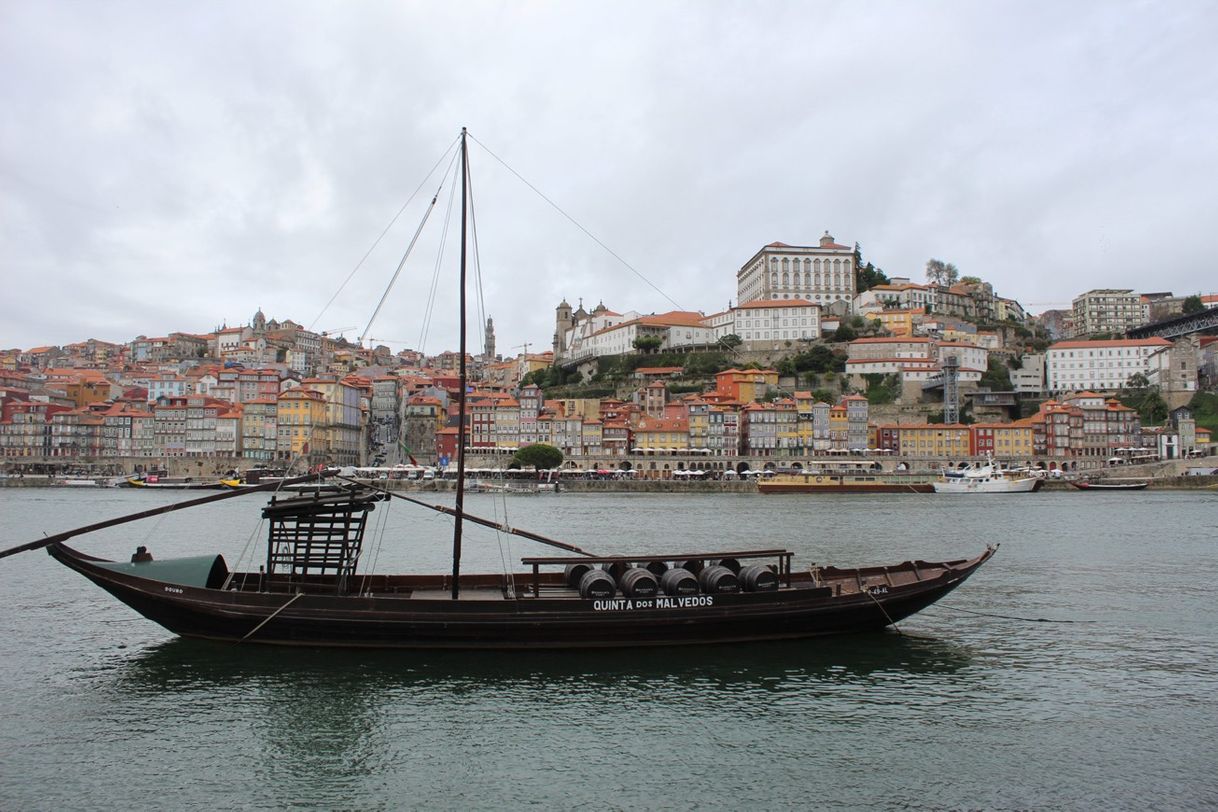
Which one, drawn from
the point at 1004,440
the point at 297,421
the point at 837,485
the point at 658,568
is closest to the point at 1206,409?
the point at 1004,440

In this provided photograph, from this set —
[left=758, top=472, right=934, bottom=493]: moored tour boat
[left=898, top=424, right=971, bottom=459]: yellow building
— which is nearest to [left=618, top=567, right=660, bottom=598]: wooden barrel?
[left=758, top=472, right=934, bottom=493]: moored tour boat

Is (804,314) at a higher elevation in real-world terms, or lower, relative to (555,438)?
higher

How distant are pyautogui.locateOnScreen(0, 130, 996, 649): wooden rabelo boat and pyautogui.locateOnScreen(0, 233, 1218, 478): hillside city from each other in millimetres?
64476

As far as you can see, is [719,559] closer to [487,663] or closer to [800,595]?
[800,595]

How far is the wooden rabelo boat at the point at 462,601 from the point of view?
14414mm

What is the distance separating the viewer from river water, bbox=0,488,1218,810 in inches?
387

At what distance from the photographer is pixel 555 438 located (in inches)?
3812

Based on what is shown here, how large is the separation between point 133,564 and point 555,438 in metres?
81.7

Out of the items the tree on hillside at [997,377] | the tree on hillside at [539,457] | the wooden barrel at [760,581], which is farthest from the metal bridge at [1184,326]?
the wooden barrel at [760,581]

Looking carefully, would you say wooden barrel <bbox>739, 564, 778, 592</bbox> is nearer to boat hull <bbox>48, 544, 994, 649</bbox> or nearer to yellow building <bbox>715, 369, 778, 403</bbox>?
boat hull <bbox>48, 544, 994, 649</bbox>

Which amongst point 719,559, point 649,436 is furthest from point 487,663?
point 649,436

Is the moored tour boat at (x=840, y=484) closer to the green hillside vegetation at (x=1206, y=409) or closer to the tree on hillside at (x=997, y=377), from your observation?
the tree on hillside at (x=997, y=377)

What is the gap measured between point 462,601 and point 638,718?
388cm

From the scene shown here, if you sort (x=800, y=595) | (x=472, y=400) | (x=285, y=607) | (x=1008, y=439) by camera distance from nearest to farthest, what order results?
(x=285, y=607)
(x=800, y=595)
(x=1008, y=439)
(x=472, y=400)
